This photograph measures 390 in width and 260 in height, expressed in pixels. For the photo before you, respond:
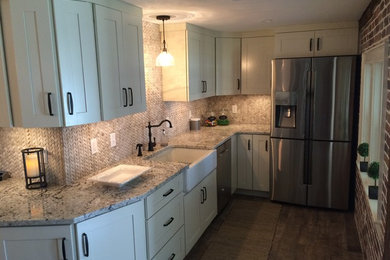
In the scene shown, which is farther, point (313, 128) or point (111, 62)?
point (313, 128)

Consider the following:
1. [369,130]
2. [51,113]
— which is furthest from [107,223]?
[369,130]

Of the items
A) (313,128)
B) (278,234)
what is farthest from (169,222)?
(313,128)

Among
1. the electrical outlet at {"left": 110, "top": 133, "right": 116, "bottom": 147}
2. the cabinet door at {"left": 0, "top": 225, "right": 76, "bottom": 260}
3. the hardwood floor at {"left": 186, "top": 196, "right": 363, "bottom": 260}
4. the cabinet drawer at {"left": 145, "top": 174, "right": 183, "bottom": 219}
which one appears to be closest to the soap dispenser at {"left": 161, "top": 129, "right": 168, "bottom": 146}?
the electrical outlet at {"left": 110, "top": 133, "right": 116, "bottom": 147}

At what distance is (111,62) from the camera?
2441 millimetres

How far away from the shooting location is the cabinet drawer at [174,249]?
246 cm

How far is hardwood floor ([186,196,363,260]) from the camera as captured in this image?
3.05m

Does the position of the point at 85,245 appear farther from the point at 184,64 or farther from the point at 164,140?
the point at 184,64

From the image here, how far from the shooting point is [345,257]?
297cm

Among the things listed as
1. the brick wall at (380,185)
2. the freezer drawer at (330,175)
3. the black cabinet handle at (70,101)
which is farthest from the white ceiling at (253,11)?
the freezer drawer at (330,175)

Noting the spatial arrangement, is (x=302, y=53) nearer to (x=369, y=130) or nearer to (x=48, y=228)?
(x=369, y=130)

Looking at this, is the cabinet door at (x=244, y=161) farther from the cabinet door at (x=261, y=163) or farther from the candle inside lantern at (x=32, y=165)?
the candle inside lantern at (x=32, y=165)

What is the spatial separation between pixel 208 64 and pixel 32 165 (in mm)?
2584

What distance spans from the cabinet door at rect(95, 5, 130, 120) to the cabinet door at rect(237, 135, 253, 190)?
214 cm

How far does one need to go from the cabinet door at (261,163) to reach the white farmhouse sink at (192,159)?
1.00 meters
